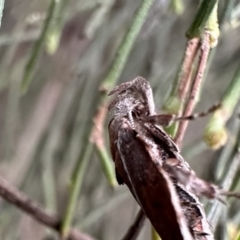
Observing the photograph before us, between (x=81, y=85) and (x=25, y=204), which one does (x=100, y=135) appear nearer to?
(x=25, y=204)

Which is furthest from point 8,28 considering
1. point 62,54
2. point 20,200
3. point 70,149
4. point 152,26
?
point 20,200

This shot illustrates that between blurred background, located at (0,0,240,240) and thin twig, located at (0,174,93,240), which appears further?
blurred background, located at (0,0,240,240)

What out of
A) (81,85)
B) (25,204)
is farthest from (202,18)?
(81,85)

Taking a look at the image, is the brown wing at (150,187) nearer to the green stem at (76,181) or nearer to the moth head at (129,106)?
the moth head at (129,106)

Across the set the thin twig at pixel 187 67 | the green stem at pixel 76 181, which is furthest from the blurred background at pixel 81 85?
the thin twig at pixel 187 67

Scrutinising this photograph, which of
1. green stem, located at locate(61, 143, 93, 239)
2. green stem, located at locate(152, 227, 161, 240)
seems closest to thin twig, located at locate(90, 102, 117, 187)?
green stem, located at locate(61, 143, 93, 239)

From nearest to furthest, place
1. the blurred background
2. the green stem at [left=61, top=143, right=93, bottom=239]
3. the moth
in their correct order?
the moth < the green stem at [left=61, top=143, right=93, bottom=239] < the blurred background

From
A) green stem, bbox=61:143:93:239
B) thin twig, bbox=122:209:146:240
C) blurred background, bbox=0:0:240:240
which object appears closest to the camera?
thin twig, bbox=122:209:146:240

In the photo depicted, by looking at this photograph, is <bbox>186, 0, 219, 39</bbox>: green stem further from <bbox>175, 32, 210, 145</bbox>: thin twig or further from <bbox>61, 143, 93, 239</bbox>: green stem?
<bbox>61, 143, 93, 239</bbox>: green stem
